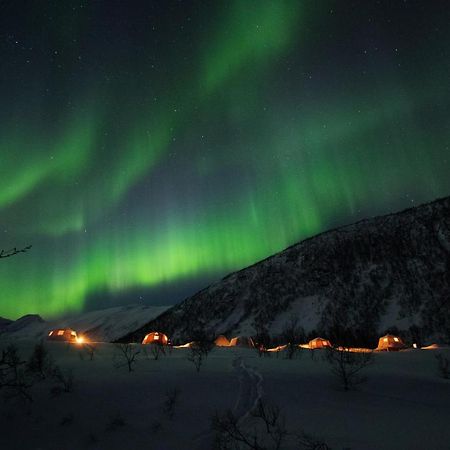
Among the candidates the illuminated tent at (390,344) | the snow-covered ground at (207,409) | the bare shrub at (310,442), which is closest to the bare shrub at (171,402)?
the snow-covered ground at (207,409)

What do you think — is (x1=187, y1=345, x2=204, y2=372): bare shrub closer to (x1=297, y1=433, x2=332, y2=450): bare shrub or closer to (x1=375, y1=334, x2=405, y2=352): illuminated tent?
(x1=297, y1=433, x2=332, y2=450): bare shrub

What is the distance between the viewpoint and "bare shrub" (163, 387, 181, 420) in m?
7.98

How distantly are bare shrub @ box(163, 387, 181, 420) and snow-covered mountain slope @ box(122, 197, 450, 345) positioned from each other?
2312 inches

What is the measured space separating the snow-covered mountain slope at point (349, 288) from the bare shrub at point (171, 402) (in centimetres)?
5873

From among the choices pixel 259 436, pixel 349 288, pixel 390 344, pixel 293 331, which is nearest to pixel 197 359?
pixel 259 436

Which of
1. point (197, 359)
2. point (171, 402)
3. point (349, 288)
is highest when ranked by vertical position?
point (349, 288)

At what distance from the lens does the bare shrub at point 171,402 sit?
7984mm

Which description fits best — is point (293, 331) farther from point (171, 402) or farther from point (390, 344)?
point (171, 402)

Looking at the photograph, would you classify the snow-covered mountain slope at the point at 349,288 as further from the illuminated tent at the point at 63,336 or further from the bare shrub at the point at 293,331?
the illuminated tent at the point at 63,336

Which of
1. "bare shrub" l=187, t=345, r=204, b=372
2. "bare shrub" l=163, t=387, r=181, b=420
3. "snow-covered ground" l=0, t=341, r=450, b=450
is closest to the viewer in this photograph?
"snow-covered ground" l=0, t=341, r=450, b=450

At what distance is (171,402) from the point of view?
332 inches

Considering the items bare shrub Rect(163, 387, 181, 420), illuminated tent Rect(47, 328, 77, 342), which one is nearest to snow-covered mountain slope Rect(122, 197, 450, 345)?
illuminated tent Rect(47, 328, 77, 342)

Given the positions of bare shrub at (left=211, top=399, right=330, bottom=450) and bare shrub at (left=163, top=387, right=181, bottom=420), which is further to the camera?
bare shrub at (left=163, top=387, right=181, bottom=420)

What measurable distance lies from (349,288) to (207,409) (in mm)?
73024
